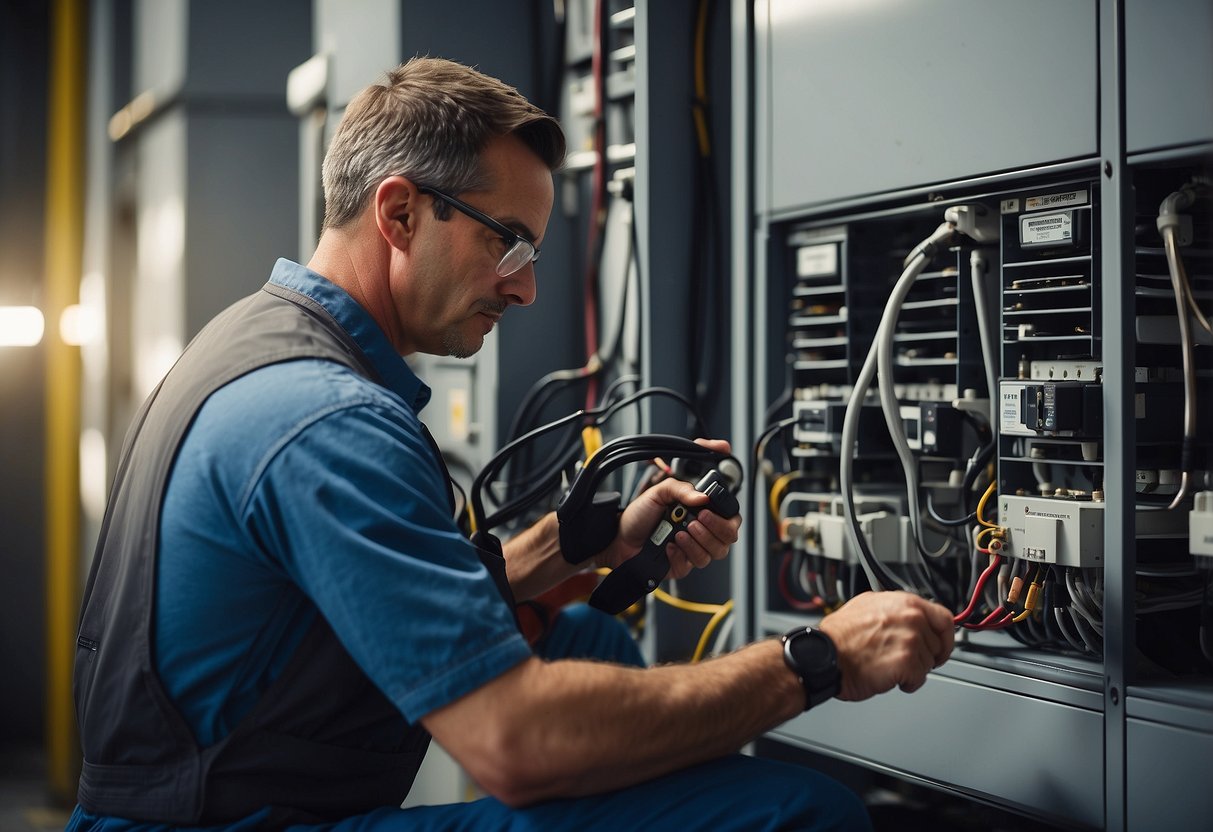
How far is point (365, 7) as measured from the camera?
8.39ft

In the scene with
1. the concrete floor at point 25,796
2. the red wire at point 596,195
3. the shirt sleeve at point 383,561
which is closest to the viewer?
the shirt sleeve at point 383,561

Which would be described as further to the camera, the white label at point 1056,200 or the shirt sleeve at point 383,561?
the white label at point 1056,200

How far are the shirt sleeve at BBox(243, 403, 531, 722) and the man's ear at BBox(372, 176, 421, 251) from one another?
0.36 meters

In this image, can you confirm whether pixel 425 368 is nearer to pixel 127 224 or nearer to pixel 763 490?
pixel 763 490

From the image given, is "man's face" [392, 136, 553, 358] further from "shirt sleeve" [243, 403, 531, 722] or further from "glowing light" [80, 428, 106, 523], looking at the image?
"glowing light" [80, 428, 106, 523]

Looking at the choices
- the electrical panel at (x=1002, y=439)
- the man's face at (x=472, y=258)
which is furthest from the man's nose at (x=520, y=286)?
the electrical panel at (x=1002, y=439)

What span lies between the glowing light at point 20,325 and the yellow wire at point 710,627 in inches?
110

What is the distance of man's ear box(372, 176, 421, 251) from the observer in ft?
4.44

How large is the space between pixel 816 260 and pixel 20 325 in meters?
3.06

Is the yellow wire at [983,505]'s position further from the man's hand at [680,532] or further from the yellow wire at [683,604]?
the yellow wire at [683,604]

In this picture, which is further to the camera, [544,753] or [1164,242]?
[1164,242]

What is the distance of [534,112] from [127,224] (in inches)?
115

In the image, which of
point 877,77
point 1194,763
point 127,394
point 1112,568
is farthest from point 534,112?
point 127,394

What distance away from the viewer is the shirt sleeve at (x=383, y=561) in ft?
3.30
